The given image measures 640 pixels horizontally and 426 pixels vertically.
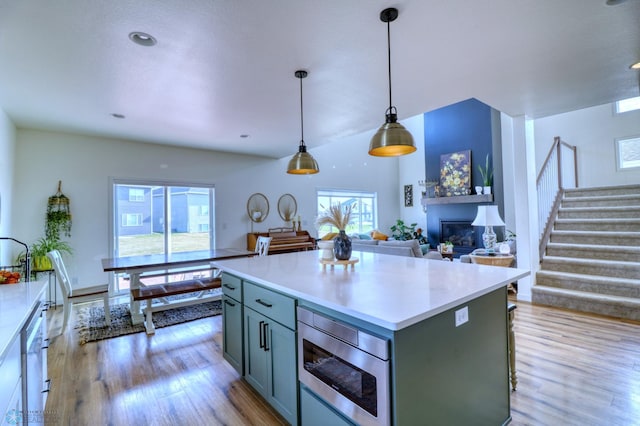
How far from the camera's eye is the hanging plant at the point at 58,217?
4.43 m

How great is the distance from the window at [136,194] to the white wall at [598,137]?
338 inches

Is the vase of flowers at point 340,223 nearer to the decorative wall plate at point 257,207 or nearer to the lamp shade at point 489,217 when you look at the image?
the lamp shade at point 489,217

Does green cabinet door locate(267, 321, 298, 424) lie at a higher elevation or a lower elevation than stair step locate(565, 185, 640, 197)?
lower

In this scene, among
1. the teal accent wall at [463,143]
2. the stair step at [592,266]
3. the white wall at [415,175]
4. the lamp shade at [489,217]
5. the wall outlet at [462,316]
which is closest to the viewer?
the wall outlet at [462,316]

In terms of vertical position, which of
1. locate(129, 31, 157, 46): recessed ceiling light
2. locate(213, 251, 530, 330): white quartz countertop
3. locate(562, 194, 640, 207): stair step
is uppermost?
locate(129, 31, 157, 46): recessed ceiling light

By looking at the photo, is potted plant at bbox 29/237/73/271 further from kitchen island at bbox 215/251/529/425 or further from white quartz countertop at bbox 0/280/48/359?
kitchen island at bbox 215/251/529/425

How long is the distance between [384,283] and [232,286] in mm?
1265

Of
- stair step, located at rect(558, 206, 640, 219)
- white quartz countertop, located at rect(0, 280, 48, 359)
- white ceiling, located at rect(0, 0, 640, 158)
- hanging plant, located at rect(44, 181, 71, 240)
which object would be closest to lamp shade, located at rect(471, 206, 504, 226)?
white ceiling, located at rect(0, 0, 640, 158)

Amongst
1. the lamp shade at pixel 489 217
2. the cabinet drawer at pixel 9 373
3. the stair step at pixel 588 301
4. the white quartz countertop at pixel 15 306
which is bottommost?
the stair step at pixel 588 301

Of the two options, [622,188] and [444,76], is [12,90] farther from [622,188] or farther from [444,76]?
[622,188]

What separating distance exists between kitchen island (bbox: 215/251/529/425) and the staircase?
2774 mm

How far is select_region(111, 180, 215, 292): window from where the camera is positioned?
16.8 feet

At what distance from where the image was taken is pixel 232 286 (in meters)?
2.41

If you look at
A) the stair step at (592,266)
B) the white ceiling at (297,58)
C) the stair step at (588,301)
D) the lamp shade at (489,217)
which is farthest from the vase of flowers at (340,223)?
the stair step at (592,266)
